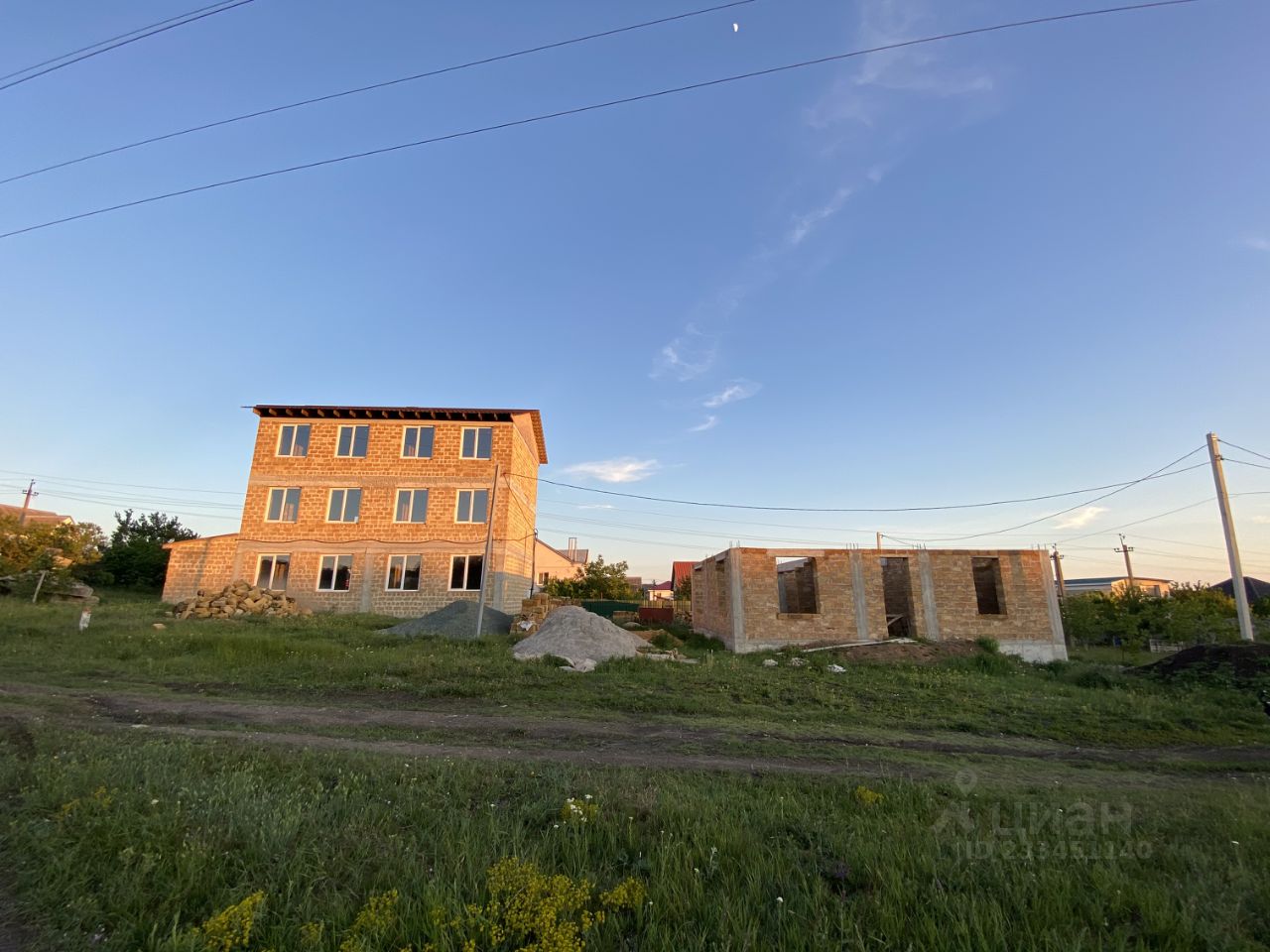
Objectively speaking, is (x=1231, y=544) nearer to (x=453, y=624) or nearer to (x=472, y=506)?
(x=453, y=624)

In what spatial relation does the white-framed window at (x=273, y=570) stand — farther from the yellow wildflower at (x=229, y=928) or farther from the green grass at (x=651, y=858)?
the yellow wildflower at (x=229, y=928)

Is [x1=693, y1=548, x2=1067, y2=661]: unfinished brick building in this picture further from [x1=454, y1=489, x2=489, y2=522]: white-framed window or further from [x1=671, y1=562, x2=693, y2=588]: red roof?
[x1=671, y1=562, x2=693, y2=588]: red roof

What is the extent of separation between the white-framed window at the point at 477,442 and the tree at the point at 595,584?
16405 millimetres

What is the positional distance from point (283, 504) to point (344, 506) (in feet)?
10.5

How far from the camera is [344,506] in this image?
A: 3039 centimetres

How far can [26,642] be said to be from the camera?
1609 cm

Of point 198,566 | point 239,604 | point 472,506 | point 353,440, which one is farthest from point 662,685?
point 198,566

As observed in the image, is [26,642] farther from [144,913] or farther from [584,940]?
[584,940]

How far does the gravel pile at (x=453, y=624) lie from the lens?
71.3ft

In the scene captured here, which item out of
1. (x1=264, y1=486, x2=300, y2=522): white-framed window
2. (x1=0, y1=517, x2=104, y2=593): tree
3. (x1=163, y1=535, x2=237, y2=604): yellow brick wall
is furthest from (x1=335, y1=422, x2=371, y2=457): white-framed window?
(x1=0, y1=517, x2=104, y2=593): tree

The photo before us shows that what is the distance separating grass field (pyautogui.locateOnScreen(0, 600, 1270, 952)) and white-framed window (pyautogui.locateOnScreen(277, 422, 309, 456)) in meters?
22.6

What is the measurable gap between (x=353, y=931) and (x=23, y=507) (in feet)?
233

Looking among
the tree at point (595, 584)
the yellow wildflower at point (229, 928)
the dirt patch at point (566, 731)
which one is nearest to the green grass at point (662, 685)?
the dirt patch at point (566, 731)

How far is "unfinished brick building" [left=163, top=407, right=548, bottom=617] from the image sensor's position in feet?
96.0
